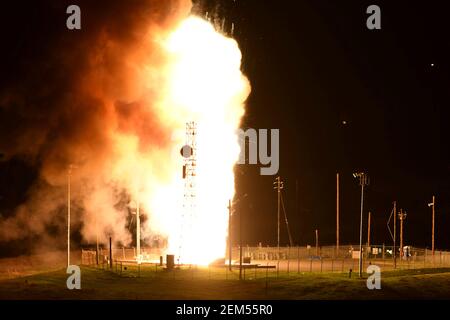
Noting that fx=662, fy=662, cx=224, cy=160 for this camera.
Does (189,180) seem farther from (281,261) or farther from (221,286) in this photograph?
(221,286)

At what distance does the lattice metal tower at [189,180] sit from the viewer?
67.7 meters

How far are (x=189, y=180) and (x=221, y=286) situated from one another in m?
21.0

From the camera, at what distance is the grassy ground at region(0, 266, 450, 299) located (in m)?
44.8

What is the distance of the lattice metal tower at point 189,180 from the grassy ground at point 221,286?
39.4ft

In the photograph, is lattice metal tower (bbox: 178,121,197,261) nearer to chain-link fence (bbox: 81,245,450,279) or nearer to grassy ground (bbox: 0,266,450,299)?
chain-link fence (bbox: 81,245,450,279)

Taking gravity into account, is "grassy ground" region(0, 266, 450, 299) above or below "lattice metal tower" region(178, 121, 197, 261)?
below

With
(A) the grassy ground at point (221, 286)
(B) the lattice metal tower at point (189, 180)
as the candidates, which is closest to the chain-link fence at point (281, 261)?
(A) the grassy ground at point (221, 286)

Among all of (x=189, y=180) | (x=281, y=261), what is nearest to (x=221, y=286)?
(x=189, y=180)

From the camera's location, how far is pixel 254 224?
12319 centimetres

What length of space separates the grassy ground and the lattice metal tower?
12.0 metres

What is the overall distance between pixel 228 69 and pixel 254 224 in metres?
55.3

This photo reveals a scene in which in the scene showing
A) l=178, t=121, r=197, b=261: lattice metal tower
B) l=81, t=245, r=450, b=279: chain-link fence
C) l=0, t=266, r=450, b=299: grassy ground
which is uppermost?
l=178, t=121, r=197, b=261: lattice metal tower

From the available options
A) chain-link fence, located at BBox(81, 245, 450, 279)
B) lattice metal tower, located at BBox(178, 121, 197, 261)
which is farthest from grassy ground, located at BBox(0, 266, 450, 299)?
lattice metal tower, located at BBox(178, 121, 197, 261)
